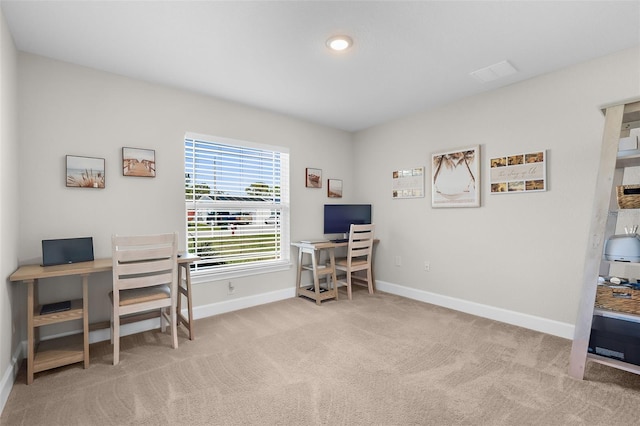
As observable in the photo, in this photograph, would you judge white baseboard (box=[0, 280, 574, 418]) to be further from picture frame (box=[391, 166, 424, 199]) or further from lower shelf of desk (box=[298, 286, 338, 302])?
picture frame (box=[391, 166, 424, 199])

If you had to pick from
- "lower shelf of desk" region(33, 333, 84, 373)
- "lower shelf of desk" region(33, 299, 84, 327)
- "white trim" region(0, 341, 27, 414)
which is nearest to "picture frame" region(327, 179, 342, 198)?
"lower shelf of desk" region(33, 299, 84, 327)

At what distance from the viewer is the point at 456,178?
11.3ft

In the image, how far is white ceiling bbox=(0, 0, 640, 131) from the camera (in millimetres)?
1876

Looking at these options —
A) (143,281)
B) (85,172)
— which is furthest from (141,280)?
(85,172)

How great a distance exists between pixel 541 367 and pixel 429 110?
2885 millimetres

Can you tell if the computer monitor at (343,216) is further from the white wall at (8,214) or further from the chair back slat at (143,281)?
the white wall at (8,214)

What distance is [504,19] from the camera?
1.97 metres

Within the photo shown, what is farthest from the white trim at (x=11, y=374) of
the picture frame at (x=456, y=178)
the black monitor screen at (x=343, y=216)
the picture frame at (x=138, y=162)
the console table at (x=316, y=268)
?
the picture frame at (x=456, y=178)

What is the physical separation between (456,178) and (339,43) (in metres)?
2.08

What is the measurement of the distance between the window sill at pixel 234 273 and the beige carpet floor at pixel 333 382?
1.74ft

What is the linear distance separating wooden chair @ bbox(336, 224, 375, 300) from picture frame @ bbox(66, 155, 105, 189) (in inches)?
106

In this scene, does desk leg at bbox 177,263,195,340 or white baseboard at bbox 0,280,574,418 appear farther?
desk leg at bbox 177,263,195,340

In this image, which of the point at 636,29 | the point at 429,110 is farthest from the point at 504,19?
the point at 429,110

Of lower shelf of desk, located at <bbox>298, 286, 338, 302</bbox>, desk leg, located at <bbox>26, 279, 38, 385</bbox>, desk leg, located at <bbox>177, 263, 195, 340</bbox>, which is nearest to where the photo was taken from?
desk leg, located at <bbox>26, 279, 38, 385</bbox>
